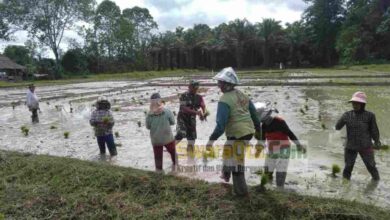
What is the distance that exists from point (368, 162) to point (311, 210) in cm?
205

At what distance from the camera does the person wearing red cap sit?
18.9ft

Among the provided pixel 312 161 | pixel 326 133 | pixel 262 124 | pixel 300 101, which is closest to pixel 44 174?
pixel 262 124

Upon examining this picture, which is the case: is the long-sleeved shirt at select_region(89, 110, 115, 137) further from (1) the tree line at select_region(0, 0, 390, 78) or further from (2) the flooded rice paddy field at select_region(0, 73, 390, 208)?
(1) the tree line at select_region(0, 0, 390, 78)

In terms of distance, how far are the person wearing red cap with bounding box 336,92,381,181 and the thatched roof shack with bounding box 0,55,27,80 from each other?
55368 millimetres

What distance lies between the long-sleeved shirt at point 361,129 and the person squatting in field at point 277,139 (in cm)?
90

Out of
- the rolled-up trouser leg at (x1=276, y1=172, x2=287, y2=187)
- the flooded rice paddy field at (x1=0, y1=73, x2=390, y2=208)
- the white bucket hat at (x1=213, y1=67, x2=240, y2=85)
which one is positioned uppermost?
the white bucket hat at (x1=213, y1=67, x2=240, y2=85)

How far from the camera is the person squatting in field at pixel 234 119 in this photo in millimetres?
4410

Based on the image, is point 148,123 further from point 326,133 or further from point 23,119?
point 23,119

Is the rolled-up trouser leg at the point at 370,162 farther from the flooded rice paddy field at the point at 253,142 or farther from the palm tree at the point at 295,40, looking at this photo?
the palm tree at the point at 295,40

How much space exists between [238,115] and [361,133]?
7.79 feet

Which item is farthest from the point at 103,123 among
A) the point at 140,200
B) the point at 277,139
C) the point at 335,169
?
the point at 335,169

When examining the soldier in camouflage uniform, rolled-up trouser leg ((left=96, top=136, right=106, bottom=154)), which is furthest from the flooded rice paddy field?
the soldier in camouflage uniform

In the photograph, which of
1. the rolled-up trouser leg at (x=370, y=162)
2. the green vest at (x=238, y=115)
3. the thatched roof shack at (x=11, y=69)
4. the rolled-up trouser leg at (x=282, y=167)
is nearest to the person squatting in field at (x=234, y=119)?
the green vest at (x=238, y=115)

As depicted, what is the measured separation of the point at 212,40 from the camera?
61844 millimetres
